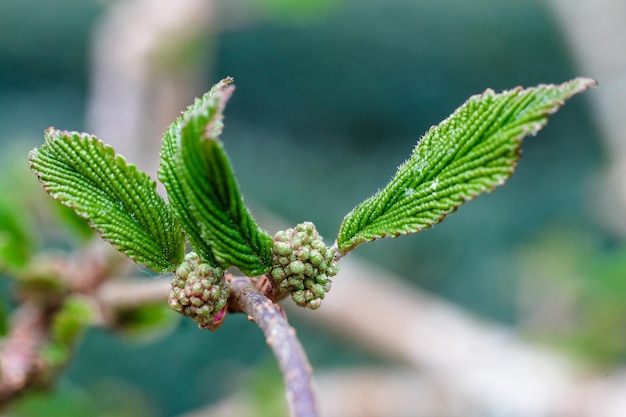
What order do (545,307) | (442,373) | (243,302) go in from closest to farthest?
(243,302) → (442,373) → (545,307)

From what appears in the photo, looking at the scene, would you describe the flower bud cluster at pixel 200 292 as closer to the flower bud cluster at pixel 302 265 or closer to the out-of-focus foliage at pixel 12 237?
the flower bud cluster at pixel 302 265

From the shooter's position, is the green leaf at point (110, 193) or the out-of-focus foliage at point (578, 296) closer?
the green leaf at point (110, 193)

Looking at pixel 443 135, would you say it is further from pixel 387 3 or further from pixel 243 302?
pixel 387 3

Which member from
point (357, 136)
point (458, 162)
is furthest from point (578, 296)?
point (458, 162)

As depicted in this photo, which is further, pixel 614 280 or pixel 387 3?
pixel 387 3

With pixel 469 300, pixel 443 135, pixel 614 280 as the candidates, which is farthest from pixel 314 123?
pixel 443 135

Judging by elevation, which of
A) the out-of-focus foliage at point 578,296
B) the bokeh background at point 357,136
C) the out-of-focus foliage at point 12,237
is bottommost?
the out-of-focus foliage at point 12,237

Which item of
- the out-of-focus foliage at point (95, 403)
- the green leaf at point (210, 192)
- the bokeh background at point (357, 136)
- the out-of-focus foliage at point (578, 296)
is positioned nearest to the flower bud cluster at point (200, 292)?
the green leaf at point (210, 192)
